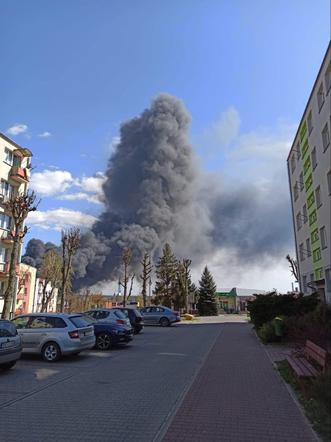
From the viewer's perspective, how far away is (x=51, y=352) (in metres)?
11.3

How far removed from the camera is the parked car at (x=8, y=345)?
9203 mm

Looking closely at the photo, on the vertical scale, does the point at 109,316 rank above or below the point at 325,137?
below

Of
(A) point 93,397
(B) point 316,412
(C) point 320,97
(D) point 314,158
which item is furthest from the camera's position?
(D) point 314,158

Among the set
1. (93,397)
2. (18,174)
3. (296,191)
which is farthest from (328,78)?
(18,174)

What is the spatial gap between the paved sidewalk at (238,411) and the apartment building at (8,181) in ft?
82.3

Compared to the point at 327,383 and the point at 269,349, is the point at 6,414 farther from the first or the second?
the point at 269,349

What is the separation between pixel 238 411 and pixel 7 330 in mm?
6125

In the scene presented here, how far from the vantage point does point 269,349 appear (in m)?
14.1

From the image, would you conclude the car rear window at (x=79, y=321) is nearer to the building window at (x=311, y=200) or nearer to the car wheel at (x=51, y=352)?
the car wheel at (x=51, y=352)

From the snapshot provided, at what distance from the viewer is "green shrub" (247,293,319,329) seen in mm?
18875

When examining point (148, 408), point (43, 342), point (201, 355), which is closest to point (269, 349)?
point (201, 355)

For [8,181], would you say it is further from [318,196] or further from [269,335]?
[269,335]

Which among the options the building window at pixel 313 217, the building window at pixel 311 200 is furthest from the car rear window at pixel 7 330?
the building window at pixel 311 200

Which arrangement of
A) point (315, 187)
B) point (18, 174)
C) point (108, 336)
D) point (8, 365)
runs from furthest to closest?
point (18, 174), point (315, 187), point (108, 336), point (8, 365)
